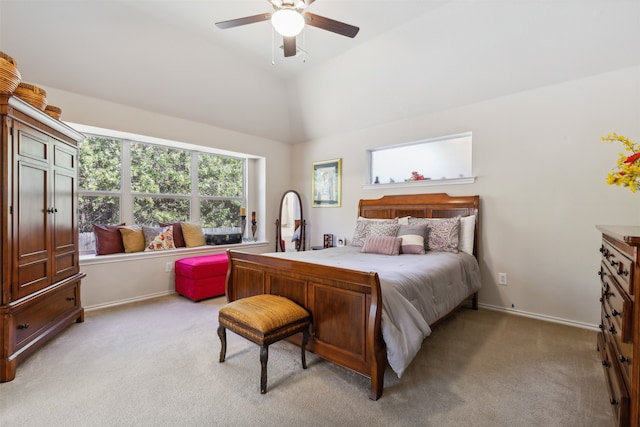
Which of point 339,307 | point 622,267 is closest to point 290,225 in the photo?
point 339,307

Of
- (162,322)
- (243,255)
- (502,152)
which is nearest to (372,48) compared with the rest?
(502,152)

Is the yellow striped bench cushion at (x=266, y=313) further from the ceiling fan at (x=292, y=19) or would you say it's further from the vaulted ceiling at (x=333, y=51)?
the vaulted ceiling at (x=333, y=51)

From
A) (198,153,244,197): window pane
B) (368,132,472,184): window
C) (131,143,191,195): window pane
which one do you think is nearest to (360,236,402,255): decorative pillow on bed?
(368,132,472,184): window

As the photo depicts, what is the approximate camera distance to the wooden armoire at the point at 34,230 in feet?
6.37

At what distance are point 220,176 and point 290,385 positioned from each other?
3832 millimetres

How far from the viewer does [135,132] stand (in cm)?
364

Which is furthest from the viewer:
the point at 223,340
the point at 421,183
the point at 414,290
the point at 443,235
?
the point at 421,183

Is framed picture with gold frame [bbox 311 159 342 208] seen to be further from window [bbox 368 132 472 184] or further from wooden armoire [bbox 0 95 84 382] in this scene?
wooden armoire [bbox 0 95 84 382]

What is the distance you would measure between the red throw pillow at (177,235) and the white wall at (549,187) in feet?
11.9

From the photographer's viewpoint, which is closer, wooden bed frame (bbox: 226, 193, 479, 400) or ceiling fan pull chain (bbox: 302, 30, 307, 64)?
wooden bed frame (bbox: 226, 193, 479, 400)

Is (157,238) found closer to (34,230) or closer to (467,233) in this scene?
(34,230)

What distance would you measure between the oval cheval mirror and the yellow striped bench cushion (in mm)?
3043

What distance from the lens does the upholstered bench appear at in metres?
1.82

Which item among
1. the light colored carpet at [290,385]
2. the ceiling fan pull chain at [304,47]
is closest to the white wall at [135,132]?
the light colored carpet at [290,385]
